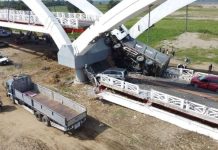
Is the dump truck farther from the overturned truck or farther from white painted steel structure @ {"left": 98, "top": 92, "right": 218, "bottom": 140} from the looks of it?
the overturned truck

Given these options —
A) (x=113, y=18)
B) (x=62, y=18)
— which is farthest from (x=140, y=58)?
(x=62, y=18)

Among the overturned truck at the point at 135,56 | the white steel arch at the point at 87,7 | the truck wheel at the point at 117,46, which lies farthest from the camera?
the white steel arch at the point at 87,7

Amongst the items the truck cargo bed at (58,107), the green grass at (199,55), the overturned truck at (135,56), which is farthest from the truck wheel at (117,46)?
the green grass at (199,55)

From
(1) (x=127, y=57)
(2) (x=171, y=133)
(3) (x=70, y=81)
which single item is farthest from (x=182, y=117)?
(3) (x=70, y=81)

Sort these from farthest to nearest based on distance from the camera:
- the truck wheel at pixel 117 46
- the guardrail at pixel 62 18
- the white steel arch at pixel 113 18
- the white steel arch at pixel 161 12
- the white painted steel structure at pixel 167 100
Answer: the guardrail at pixel 62 18 → the truck wheel at pixel 117 46 → the white steel arch at pixel 161 12 → the white steel arch at pixel 113 18 → the white painted steel structure at pixel 167 100

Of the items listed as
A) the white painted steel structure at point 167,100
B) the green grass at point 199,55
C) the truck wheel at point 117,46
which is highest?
Result: the truck wheel at point 117,46

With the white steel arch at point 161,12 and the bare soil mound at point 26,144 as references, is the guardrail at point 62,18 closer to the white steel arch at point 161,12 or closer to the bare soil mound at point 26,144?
the white steel arch at point 161,12

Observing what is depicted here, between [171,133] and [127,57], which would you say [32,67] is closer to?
[127,57]
